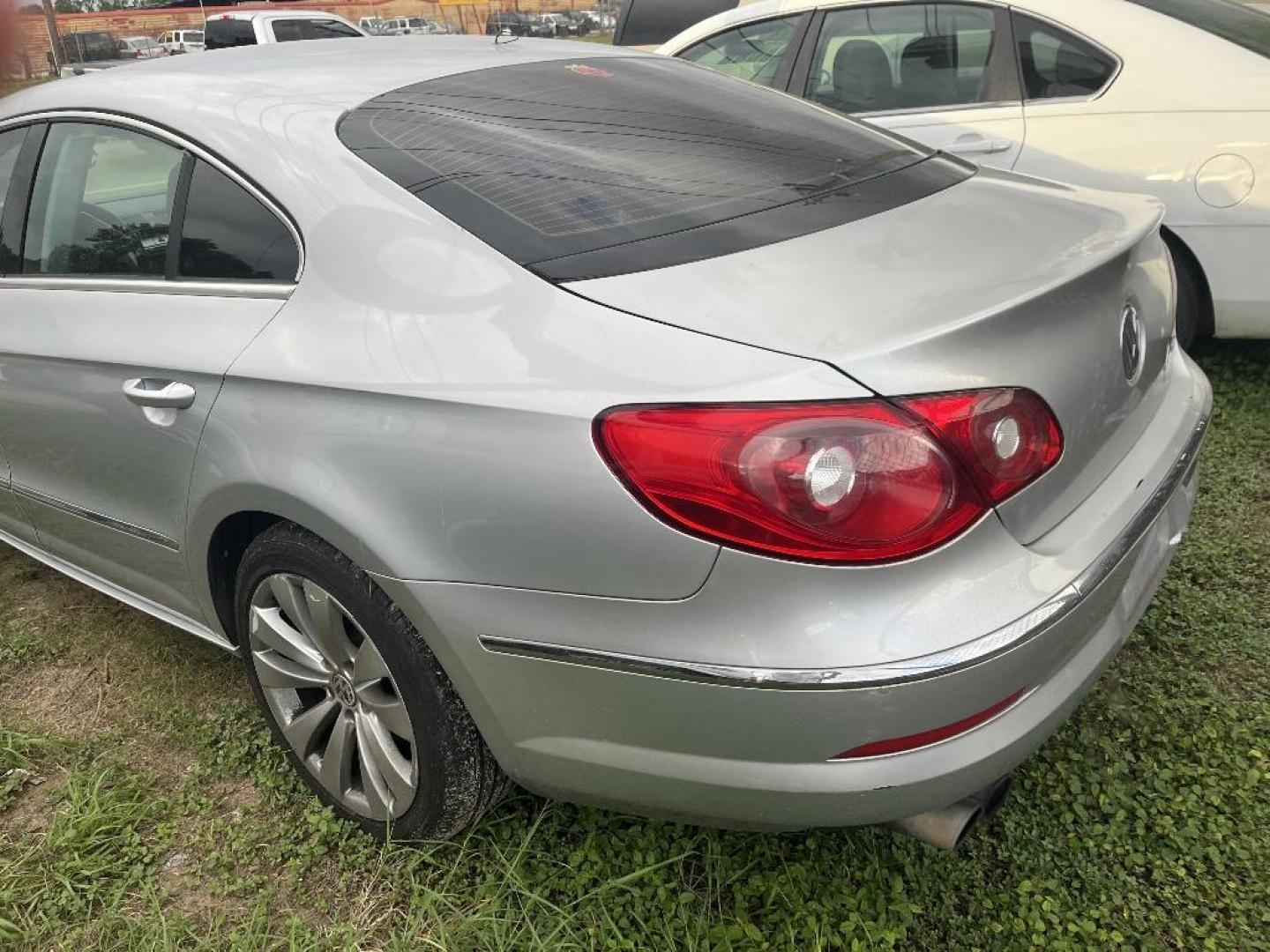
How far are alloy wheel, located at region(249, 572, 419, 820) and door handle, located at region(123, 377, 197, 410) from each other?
0.38 m

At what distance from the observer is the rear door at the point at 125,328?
1935mm

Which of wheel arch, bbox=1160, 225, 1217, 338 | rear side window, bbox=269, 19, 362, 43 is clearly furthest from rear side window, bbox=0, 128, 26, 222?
rear side window, bbox=269, 19, 362, 43

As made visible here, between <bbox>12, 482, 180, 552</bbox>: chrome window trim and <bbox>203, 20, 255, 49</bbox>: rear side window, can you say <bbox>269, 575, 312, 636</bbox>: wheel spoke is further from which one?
<bbox>203, 20, 255, 49</bbox>: rear side window

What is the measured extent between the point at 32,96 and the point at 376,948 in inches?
85.3

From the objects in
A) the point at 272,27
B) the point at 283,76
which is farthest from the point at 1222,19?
the point at 272,27

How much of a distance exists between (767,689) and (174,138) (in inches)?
64.9

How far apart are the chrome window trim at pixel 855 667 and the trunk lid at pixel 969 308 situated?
0.11 meters

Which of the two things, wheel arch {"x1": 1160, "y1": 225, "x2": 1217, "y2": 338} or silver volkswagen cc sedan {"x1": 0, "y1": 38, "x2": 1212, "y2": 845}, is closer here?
silver volkswagen cc sedan {"x1": 0, "y1": 38, "x2": 1212, "y2": 845}

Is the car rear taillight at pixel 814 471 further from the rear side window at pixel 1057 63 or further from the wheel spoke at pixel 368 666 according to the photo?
the rear side window at pixel 1057 63

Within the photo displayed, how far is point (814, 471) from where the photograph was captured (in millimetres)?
1339

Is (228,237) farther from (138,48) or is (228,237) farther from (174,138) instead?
(138,48)

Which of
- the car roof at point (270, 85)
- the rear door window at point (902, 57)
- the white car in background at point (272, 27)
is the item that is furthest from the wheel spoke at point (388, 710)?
the white car in background at point (272, 27)

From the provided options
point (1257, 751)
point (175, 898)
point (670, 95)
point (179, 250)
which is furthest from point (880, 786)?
point (179, 250)

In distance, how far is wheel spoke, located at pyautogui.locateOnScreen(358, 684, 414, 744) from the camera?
1793mm
